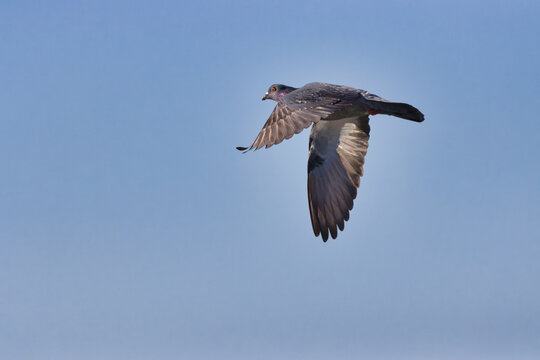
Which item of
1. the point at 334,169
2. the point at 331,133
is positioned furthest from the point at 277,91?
the point at 334,169

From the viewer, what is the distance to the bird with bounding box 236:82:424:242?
40.5 ft

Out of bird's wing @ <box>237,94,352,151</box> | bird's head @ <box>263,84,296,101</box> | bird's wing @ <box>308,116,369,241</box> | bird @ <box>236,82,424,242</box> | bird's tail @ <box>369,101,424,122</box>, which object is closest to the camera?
bird's wing @ <box>237,94,352,151</box>

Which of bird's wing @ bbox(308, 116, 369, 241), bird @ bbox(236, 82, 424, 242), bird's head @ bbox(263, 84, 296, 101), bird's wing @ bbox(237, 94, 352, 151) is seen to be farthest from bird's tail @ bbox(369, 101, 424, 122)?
bird's head @ bbox(263, 84, 296, 101)

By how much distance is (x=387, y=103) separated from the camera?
551 inches

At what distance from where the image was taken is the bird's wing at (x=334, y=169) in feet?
51.2

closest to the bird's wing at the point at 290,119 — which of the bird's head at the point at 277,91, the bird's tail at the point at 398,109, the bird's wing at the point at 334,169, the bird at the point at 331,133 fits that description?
the bird at the point at 331,133

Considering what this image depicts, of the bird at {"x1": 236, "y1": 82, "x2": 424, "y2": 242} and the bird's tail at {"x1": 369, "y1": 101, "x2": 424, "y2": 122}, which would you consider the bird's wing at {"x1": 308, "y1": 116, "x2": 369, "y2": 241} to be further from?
the bird's tail at {"x1": 369, "y1": 101, "x2": 424, "y2": 122}

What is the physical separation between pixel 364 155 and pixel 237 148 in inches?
212

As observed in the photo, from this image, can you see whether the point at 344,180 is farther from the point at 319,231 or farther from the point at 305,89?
the point at 305,89

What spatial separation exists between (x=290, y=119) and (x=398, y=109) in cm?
308

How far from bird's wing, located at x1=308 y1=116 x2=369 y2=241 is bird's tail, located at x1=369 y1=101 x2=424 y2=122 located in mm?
2002

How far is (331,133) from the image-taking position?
55.2ft

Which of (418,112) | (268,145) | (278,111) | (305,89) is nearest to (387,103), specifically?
(418,112)

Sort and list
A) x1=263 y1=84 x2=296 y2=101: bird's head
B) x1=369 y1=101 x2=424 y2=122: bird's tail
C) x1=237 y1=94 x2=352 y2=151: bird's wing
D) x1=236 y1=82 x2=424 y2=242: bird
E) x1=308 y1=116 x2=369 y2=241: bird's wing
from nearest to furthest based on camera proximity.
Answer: x1=237 y1=94 x2=352 y2=151: bird's wing, x1=236 y1=82 x2=424 y2=242: bird, x1=369 y1=101 x2=424 y2=122: bird's tail, x1=308 y1=116 x2=369 y2=241: bird's wing, x1=263 y1=84 x2=296 y2=101: bird's head
